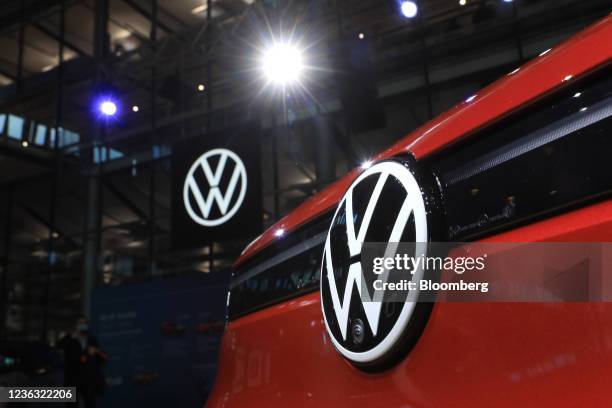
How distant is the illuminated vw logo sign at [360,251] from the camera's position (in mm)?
1355

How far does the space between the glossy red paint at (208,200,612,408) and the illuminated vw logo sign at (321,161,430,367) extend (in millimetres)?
61

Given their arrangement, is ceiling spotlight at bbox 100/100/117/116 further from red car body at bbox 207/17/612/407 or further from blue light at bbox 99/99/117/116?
red car body at bbox 207/17/612/407

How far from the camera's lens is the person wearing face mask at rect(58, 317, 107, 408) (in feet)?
19.9

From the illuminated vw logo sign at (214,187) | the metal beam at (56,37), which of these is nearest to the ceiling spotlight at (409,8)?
the illuminated vw logo sign at (214,187)

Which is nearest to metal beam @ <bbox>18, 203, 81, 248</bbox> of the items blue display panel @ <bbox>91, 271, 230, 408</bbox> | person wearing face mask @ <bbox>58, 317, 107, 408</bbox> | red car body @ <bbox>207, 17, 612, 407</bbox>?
blue display panel @ <bbox>91, 271, 230, 408</bbox>

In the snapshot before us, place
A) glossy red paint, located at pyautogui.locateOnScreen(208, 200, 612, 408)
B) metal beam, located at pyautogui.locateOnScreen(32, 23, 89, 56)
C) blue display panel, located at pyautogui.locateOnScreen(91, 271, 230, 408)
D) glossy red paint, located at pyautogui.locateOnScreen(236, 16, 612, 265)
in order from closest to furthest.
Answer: glossy red paint, located at pyautogui.locateOnScreen(208, 200, 612, 408) → glossy red paint, located at pyautogui.locateOnScreen(236, 16, 612, 265) → blue display panel, located at pyautogui.locateOnScreen(91, 271, 230, 408) → metal beam, located at pyautogui.locateOnScreen(32, 23, 89, 56)

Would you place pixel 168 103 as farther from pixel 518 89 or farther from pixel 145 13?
pixel 518 89

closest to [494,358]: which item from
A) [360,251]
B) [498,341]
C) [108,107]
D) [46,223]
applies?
[498,341]

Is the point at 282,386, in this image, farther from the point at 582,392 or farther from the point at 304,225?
the point at 582,392

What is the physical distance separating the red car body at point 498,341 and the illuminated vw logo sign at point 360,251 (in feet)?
0.19

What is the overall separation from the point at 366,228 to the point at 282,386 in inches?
26.3

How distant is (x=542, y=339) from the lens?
1021 mm

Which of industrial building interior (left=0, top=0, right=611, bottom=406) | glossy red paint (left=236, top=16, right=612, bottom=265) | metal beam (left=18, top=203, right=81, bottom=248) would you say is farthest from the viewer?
metal beam (left=18, top=203, right=81, bottom=248)

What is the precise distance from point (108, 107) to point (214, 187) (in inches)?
141
